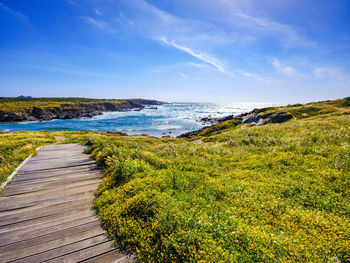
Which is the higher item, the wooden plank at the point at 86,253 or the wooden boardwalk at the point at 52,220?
the wooden boardwalk at the point at 52,220

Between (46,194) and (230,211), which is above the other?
(46,194)

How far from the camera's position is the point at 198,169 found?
897cm

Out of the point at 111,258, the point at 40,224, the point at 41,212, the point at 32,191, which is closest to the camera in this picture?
the point at 111,258

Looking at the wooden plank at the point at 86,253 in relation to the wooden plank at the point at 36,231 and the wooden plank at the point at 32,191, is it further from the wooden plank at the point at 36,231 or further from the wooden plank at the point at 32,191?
the wooden plank at the point at 32,191

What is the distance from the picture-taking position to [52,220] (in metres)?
4.39

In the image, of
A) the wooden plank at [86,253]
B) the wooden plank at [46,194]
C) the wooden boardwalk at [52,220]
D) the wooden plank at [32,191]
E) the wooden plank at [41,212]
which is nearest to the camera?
the wooden plank at [86,253]

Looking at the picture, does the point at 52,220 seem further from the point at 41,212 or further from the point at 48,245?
the point at 48,245

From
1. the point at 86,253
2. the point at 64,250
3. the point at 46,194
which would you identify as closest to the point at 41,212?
the point at 46,194

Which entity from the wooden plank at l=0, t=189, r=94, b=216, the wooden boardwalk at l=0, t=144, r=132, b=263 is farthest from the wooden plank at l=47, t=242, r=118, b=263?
the wooden plank at l=0, t=189, r=94, b=216

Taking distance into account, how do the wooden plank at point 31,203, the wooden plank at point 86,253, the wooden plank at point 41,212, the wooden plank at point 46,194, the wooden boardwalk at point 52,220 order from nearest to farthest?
the wooden plank at point 86,253 < the wooden boardwalk at point 52,220 < the wooden plank at point 41,212 < the wooden plank at point 31,203 < the wooden plank at point 46,194

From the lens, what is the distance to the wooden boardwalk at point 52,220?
11.3 feet

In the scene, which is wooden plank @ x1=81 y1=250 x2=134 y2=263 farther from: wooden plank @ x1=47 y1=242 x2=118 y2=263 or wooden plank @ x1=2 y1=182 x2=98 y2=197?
wooden plank @ x1=2 y1=182 x2=98 y2=197

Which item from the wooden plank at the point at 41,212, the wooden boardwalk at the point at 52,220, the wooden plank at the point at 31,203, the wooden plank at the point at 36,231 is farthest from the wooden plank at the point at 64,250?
the wooden plank at the point at 31,203

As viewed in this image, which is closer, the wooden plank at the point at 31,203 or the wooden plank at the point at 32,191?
the wooden plank at the point at 31,203
